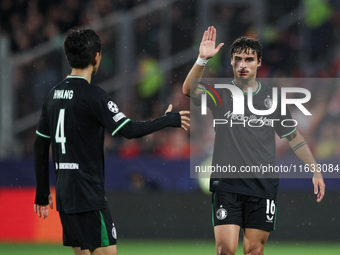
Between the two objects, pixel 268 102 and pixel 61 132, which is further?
pixel 268 102

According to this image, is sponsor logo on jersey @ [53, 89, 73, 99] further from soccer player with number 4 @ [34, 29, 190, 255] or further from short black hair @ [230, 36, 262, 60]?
short black hair @ [230, 36, 262, 60]

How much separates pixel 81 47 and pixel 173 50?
783 cm

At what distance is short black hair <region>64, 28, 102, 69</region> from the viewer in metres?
5.01

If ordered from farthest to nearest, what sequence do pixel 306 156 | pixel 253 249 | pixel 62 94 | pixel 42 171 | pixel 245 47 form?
pixel 306 156 < pixel 245 47 < pixel 253 249 < pixel 42 171 < pixel 62 94

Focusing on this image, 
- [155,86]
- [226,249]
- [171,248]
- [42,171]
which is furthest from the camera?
[155,86]

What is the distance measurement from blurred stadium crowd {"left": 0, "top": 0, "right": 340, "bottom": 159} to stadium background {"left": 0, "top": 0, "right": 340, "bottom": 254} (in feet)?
0.06

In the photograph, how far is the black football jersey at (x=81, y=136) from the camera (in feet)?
16.4

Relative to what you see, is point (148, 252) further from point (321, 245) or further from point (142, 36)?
point (142, 36)

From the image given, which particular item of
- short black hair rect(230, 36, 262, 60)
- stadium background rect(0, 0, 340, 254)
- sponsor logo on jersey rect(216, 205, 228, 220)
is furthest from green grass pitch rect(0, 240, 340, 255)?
short black hair rect(230, 36, 262, 60)

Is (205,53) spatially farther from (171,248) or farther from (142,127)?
(171,248)

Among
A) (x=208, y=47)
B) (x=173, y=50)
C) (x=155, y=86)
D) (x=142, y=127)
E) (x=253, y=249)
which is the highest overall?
(x=173, y=50)

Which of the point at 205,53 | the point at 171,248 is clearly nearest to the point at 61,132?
the point at 205,53

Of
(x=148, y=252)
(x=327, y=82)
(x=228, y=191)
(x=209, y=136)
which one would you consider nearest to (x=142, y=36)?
(x=209, y=136)

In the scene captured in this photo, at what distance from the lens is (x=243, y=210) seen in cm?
619
